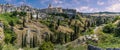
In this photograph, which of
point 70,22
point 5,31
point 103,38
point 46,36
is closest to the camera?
point 103,38

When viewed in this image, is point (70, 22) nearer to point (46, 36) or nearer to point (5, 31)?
point (46, 36)

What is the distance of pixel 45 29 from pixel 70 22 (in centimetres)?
2093

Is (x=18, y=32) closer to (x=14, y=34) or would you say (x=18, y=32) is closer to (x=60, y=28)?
(x=14, y=34)

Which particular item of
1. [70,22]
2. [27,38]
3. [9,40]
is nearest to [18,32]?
[27,38]

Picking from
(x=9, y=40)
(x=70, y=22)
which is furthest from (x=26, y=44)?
(x=70, y=22)

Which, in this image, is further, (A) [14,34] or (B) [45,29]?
(B) [45,29]

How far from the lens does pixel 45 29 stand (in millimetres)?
145500

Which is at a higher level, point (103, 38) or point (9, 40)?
point (103, 38)

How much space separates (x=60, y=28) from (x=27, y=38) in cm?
2011

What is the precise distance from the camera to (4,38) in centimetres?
11969

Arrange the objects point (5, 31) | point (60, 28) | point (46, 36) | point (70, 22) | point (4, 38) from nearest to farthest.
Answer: point (4, 38) → point (5, 31) → point (46, 36) → point (60, 28) → point (70, 22)

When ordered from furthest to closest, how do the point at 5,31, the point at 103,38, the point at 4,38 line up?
the point at 5,31
the point at 4,38
the point at 103,38

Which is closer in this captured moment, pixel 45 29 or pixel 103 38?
pixel 103 38

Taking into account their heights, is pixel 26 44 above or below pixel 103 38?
below
